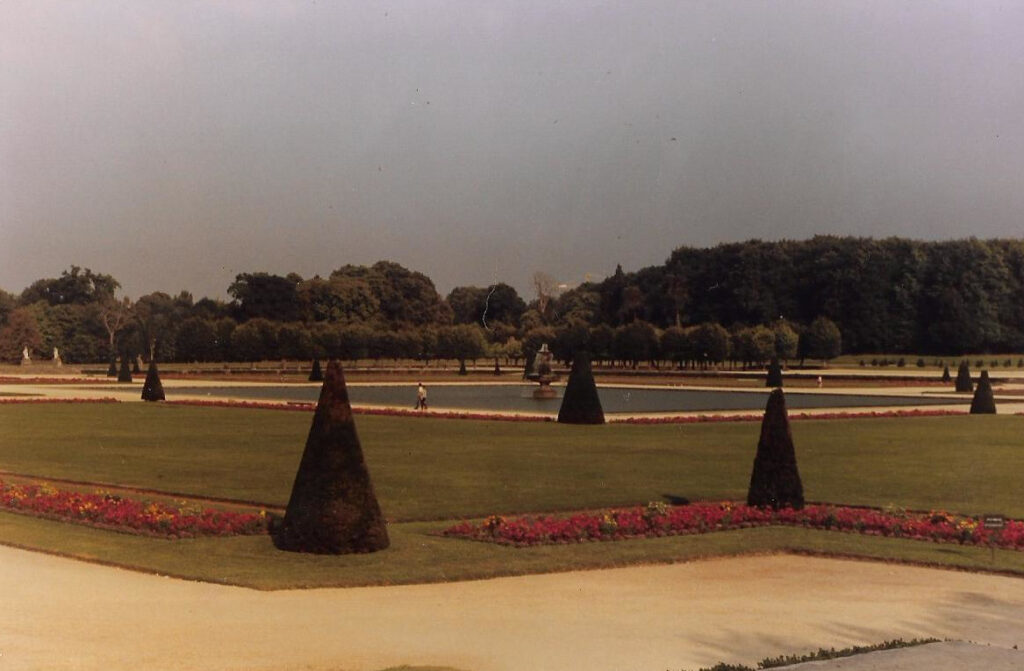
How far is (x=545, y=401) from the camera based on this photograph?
138 feet

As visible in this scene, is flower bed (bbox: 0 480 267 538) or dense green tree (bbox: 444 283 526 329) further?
dense green tree (bbox: 444 283 526 329)

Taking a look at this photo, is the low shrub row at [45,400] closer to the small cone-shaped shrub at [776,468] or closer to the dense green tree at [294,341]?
the small cone-shaped shrub at [776,468]

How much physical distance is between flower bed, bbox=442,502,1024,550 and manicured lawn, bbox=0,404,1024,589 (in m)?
0.35

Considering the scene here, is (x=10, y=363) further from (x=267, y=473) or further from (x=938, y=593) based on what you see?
(x=938, y=593)

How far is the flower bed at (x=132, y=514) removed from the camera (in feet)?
44.5

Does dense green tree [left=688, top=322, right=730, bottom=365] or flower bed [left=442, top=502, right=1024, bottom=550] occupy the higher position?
dense green tree [left=688, top=322, right=730, bottom=365]

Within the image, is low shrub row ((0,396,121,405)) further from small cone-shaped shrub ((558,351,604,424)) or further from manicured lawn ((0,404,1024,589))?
small cone-shaped shrub ((558,351,604,424))

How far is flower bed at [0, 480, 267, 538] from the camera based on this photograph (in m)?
13.6

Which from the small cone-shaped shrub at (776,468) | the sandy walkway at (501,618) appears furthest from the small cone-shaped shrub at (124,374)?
the small cone-shaped shrub at (776,468)

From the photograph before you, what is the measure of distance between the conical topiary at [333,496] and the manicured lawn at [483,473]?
0.21 metres

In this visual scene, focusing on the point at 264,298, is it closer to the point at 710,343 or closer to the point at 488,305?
the point at 488,305

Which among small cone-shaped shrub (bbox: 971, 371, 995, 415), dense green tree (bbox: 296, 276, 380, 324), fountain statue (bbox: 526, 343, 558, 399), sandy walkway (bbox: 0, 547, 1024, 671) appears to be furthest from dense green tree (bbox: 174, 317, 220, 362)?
sandy walkway (bbox: 0, 547, 1024, 671)

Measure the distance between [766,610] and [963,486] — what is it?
32.8ft

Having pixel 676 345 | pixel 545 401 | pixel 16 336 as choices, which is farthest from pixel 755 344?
pixel 16 336
